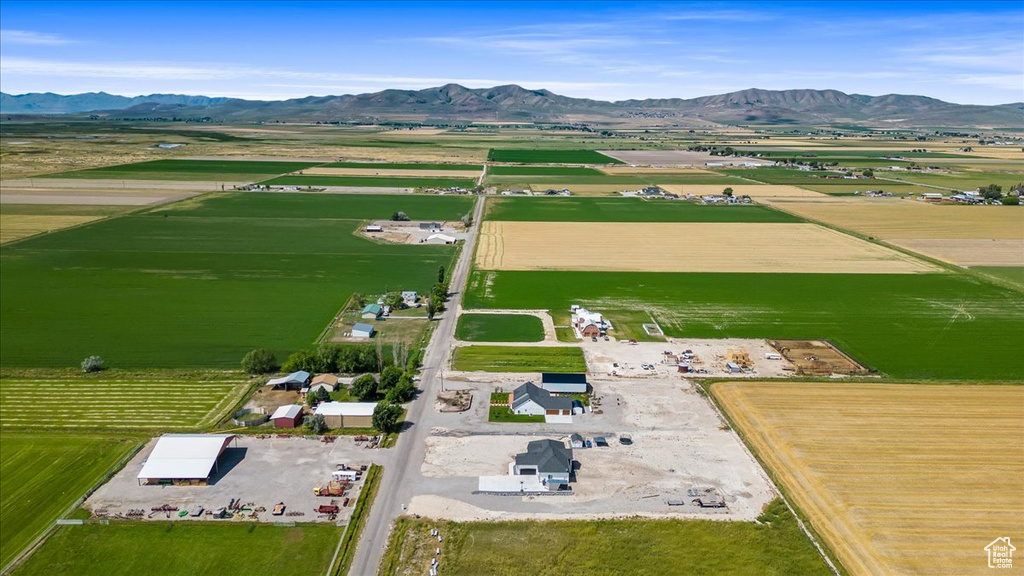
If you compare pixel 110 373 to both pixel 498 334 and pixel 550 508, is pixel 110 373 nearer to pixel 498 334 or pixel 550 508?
pixel 498 334

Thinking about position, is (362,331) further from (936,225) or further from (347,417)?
(936,225)

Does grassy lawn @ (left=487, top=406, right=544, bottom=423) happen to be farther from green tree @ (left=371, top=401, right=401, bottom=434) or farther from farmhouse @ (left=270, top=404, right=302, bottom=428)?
farmhouse @ (left=270, top=404, right=302, bottom=428)

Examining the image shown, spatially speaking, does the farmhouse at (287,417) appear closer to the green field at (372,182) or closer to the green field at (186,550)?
the green field at (186,550)

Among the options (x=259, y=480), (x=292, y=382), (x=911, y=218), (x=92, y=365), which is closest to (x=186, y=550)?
(x=259, y=480)

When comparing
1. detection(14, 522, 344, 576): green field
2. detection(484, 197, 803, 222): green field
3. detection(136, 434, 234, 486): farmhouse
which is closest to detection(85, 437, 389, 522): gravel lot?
detection(136, 434, 234, 486): farmhouse

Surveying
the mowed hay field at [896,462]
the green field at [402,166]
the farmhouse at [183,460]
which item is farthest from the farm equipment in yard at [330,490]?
the green field at [402,166]

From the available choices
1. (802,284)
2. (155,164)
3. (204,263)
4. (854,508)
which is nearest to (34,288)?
(204,263)
